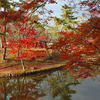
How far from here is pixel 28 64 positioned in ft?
48.2

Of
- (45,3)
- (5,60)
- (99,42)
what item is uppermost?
(45,3)

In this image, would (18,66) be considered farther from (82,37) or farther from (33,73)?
(82,37)

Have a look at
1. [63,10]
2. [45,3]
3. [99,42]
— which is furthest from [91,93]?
[63,10]

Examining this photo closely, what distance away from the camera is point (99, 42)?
22.3ft

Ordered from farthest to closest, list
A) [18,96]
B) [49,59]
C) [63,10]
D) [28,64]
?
[63,10] < [49,59] < [28,64] < [18,96]

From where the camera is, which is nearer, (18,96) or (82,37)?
(82,37)

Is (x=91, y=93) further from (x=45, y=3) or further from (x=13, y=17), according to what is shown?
(x=13, y=17)

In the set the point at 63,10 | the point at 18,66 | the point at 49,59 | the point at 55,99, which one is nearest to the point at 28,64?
the point at 18,66

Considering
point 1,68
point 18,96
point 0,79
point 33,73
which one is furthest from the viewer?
point 1,68

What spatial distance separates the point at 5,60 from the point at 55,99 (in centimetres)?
1025

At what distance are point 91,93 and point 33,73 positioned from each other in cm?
666

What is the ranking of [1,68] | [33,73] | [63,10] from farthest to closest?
[63,10], [1,68], [33,73]

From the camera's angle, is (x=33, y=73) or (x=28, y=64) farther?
(x=28, y=64)

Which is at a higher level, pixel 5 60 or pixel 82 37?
pixel 82 37
